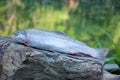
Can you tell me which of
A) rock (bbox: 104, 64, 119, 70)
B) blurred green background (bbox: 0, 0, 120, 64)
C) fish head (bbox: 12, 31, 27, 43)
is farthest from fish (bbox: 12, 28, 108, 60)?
blurred green background (bbox: 0, 0, 120, 64)

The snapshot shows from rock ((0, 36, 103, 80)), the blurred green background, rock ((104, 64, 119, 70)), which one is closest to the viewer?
rock ((0, 36, 103, 80))

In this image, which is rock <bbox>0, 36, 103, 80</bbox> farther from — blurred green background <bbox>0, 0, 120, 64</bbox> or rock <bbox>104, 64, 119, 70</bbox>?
blurred green background <bbox>0, 0, 120, 64</bbox>

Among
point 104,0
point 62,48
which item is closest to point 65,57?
point 62,48

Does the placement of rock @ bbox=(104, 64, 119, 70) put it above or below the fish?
below

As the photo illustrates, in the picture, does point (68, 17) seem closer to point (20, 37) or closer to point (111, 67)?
point (111, 67)

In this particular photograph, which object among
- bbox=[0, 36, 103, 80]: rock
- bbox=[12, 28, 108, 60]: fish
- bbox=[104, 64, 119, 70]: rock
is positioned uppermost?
bbox=[12, 28, 108, 60]: fish

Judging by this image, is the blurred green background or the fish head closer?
the fish head

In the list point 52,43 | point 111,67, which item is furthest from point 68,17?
point 52,43

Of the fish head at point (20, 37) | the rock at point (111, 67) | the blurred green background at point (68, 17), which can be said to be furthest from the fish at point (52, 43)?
the blurred green background at point (68, 17)
